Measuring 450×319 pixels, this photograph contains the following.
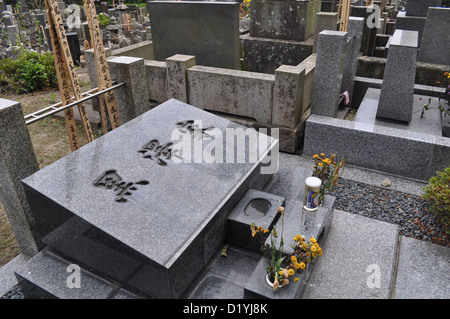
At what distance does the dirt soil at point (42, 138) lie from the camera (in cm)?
435

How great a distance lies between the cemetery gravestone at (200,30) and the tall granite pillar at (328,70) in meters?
2.08

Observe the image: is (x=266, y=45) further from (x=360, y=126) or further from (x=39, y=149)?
(x=39, y=149)

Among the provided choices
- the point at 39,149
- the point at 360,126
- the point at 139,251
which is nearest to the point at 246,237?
the point at 139,251

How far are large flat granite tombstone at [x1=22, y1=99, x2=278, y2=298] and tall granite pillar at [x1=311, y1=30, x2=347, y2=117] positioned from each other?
81.2 inches

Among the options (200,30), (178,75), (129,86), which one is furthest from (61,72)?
(200,30)

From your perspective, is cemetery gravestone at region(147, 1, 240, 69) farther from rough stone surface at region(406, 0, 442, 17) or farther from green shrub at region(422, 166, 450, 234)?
rough stone surface at region(406, 0, 442, 17)

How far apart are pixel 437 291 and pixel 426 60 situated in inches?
262

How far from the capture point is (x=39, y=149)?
6500mm

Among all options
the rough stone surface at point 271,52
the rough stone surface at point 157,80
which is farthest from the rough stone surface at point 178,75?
the rough stone surface at point 271,52

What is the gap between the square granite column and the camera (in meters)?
5.39

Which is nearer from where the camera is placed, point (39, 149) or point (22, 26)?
point (39, 149)

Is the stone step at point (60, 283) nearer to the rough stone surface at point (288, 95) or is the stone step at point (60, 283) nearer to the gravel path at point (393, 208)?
the gravel path at point (393, 208)

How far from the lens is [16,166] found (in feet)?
11.0

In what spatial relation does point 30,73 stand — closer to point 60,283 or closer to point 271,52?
point 271,52
